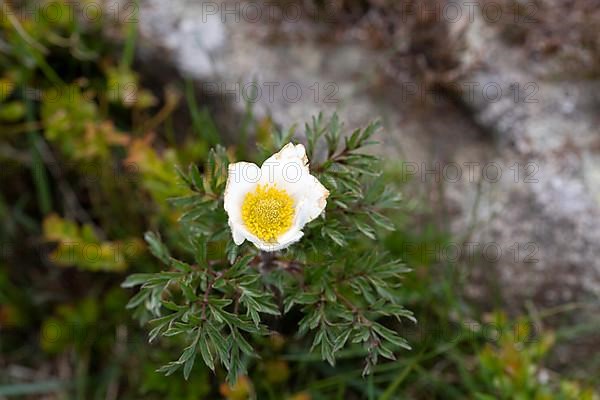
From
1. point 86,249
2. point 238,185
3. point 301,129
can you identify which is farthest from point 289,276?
point 86,249

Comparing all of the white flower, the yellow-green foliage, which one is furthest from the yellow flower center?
the yellow-green foliage

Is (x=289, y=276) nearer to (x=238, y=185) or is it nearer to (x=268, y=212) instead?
(x=268, y=212)

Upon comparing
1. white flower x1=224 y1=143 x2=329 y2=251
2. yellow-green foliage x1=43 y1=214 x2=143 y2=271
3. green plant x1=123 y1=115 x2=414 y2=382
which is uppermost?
white flower x1=224 y1=143 x2=329 y2=251

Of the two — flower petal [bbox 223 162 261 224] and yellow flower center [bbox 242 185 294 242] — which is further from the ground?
flower petal [bbox 223 162 261 224]

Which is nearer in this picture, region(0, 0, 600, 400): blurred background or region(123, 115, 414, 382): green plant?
region(123, 115, 414, 382): green plant

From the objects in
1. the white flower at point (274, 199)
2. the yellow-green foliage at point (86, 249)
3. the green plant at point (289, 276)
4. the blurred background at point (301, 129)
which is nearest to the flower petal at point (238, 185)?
the white flower at point (274, 199)

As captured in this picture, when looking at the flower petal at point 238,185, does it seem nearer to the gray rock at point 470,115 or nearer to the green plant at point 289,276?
the green plant at point 289,276

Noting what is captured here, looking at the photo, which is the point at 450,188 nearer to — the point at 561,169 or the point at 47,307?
the point at 561,169

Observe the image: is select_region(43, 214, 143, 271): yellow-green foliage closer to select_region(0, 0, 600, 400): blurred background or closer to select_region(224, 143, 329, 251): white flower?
select_region(0, 0, 600, 400): blurred background
